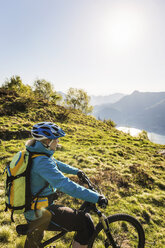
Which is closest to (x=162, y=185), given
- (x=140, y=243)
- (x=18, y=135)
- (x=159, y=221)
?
(x=159, y=221)

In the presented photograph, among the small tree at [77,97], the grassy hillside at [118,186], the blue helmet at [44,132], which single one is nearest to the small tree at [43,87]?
the small tree at [77,97]

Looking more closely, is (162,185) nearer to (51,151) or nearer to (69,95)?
(51,151)

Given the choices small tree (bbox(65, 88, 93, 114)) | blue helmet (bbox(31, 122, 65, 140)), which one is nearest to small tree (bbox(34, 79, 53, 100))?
small tree (bbox(65, 88, 93, 114))

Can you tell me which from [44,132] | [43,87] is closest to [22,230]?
[44,132]

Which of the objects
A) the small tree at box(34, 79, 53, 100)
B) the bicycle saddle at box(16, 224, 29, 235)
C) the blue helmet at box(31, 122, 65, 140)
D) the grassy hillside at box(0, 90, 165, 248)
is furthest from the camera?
the small tree at box(34, 79, 53, 100)

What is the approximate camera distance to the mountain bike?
9.05 feet

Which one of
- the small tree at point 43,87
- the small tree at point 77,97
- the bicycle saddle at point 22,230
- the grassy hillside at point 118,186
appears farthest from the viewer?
the small tree at point 77,97

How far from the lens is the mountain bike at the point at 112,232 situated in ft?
9.05

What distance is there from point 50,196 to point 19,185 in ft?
2.40

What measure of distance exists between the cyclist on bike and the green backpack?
10 centimetres

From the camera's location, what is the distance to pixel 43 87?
198 ft

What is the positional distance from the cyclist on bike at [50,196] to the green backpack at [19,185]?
3.8 inches

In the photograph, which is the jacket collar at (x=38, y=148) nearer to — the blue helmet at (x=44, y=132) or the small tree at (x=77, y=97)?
the blue helmet at (x=44, y=132)

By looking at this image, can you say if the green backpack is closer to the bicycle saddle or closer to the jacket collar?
the jacket collar
